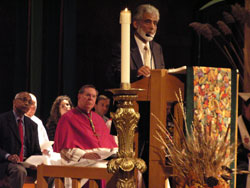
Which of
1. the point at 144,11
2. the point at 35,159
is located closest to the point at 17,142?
the point at 35,159

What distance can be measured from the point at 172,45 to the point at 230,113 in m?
6.31

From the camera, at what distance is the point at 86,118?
536cm

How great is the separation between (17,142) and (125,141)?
12.7 feet

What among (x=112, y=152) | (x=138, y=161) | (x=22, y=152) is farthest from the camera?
(x=22, y=152)

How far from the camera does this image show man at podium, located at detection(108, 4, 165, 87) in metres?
2.98

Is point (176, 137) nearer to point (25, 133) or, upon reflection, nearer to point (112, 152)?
point (112, 152)

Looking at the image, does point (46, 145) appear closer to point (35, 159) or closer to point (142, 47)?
point (35, 159)

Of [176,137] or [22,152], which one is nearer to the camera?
[176,137]

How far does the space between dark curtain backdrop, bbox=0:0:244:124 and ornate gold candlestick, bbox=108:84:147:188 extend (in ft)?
21.9

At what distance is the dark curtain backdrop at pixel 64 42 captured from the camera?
8477 mm

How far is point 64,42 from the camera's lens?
873 cm

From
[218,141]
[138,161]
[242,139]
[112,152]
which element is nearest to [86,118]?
[112,152]

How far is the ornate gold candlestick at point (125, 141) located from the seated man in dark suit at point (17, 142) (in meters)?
3.65

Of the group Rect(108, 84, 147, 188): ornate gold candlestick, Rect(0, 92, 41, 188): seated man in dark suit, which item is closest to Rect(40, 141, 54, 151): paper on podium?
Rect(0, 92, 41, 188): seated man in dark suit
